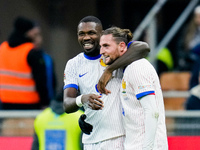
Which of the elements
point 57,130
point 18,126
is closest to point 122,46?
point 57,130

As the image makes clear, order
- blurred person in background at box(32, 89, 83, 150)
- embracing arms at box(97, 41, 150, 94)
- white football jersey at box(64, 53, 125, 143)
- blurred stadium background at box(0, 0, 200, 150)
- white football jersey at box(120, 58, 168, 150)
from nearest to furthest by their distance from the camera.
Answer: white football jersey at box(120, 58, 168, 150), embracing arms at box(97, 41, 150, 94), white football jersey at box(64, 53, 125, 143), blurred person in background at box(32, 89, 83, 150), blurred stadium background at box(0, 0, 200, 150)

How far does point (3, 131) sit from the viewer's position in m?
7.50

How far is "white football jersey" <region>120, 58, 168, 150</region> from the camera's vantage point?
4.51m

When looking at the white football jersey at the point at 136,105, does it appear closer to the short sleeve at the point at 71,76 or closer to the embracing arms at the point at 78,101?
the embracing arms at the point at 78,101

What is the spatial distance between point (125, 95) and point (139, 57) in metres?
0.33

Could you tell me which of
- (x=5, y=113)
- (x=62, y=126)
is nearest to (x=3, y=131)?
(x=5, y=113)

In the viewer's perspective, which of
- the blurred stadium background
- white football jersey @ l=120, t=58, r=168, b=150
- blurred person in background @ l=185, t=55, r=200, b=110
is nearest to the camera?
white football jersey @ l=120, t=58, r=168, b=150

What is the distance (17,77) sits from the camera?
300 inches

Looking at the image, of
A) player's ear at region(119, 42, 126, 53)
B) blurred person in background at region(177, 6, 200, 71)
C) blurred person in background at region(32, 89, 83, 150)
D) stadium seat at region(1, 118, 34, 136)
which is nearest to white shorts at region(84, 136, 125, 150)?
player's ear at region(119, 42, 126, 53)

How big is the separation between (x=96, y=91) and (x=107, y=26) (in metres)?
7.20

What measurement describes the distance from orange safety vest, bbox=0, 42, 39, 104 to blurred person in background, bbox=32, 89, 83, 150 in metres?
1.22

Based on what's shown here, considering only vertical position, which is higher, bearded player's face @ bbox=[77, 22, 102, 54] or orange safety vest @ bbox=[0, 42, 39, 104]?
orange safety vest @ bbox=[0, 42, 39, 104]

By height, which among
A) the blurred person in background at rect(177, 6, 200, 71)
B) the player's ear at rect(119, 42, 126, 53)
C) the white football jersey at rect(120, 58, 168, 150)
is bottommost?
the white football jersey at rect(120, 58, 168, 150)

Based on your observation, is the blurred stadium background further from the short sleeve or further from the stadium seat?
the short sleeve
